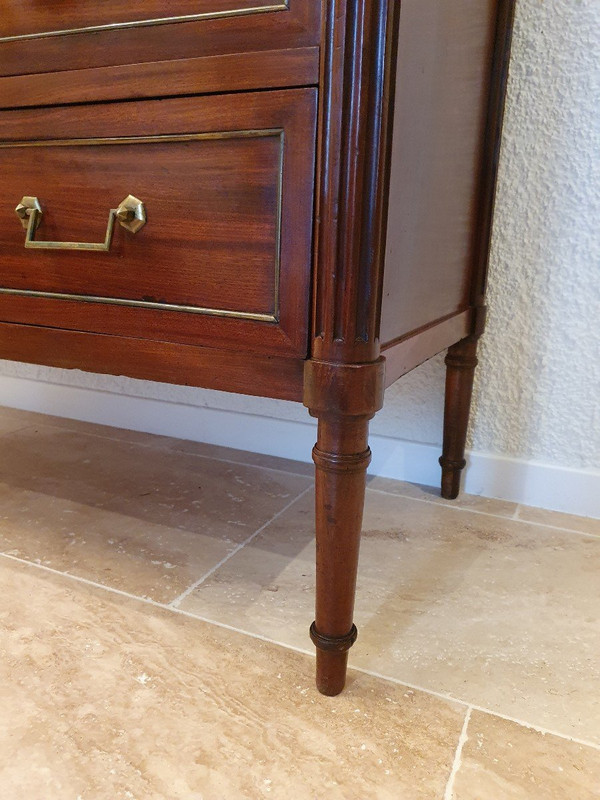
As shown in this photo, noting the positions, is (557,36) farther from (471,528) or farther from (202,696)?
(202,696)

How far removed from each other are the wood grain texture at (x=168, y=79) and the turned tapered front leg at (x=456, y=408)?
0.55 metres

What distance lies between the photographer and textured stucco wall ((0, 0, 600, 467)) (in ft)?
3.01

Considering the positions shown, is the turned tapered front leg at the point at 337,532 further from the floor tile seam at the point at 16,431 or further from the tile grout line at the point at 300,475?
the floor tile seam at the point at 16,431

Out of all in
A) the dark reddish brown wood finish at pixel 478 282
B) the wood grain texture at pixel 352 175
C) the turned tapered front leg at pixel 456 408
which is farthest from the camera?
the turned tapered front leg at pixel 456 408

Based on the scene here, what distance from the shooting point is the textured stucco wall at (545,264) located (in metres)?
0.92

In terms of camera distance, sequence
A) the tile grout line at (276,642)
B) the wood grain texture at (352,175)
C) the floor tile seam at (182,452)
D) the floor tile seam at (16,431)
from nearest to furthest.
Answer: the wood grain texture at (352,175) < the tile grout line at (276,642) < the floor tile seam at (182,452) < the floor tile seam at (16,431)

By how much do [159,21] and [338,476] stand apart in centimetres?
44

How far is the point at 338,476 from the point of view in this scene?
1.83ft

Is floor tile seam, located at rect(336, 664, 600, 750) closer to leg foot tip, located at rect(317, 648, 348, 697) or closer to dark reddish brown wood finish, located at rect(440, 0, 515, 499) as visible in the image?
leg foot tip, located at rect(317, 648, 348, 697)

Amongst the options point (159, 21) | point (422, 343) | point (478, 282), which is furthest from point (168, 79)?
point (478, 282)

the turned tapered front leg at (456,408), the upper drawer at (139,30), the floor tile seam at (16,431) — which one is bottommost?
the floor tile seam at (16,431)

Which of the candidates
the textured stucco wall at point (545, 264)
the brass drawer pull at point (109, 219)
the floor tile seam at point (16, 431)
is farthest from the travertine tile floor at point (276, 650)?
the brass drawer pull at point (109, 219)

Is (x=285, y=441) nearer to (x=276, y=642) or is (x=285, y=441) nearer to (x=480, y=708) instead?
(x=276, y=642)

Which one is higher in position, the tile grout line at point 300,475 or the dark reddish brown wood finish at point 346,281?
the dark reddish brown wood finish at point 346,281
